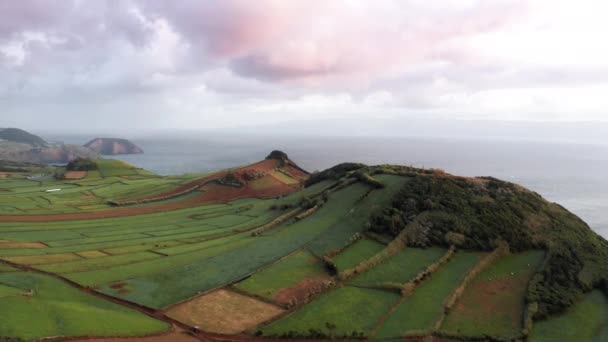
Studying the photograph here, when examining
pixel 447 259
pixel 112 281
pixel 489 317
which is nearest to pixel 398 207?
pixel 447 259

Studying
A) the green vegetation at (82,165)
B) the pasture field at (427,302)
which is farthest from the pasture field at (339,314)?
the green vegetation at (82,165)

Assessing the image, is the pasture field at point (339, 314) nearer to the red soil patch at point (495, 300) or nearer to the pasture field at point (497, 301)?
the pasture field at point (497, 301)

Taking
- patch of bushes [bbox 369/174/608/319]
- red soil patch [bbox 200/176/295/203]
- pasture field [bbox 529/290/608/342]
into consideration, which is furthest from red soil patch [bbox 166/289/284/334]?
red soil patch [bbox 200/176/295/203]

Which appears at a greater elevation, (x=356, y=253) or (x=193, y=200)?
(x=356, y=253)

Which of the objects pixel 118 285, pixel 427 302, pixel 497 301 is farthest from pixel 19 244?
pixel 497 301

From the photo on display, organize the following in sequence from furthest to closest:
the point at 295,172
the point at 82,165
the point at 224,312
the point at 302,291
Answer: the point at 82,165 < the point at 295,172 < the point at 302,291 < the point at 224,312

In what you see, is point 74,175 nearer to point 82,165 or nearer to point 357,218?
point 82,165

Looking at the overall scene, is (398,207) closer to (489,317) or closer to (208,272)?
(489,317)
